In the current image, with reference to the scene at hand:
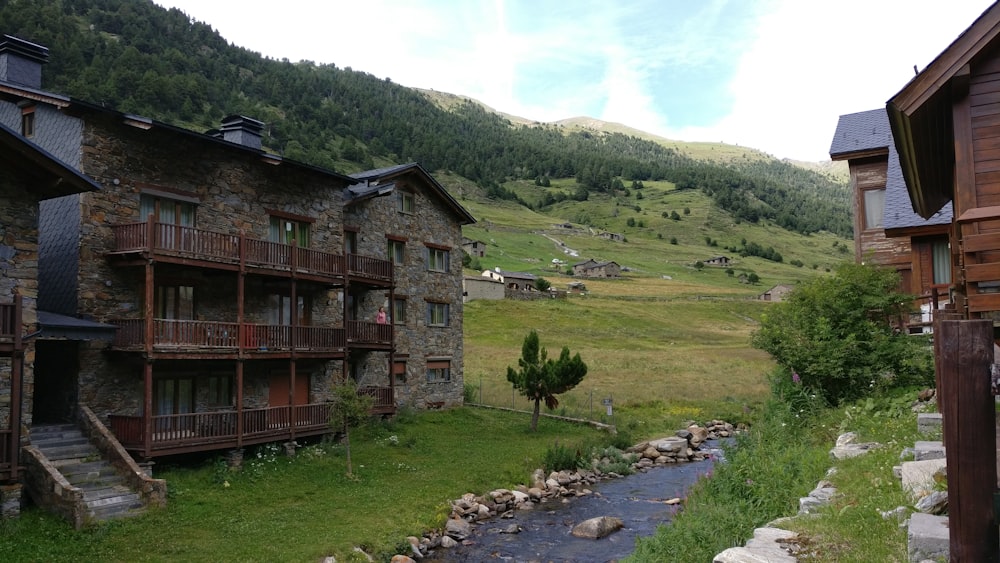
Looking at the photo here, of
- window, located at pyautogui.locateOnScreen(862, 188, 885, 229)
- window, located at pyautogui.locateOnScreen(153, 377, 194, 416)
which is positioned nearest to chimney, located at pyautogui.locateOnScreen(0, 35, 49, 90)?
window, located at pyautogui.locateOnScreen(153, 377, 194, 416)

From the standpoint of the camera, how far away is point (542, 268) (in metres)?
124

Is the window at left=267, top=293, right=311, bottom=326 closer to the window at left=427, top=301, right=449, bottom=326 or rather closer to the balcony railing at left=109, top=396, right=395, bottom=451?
the balcony railing at left=109, top=396, right=395, bottom=451

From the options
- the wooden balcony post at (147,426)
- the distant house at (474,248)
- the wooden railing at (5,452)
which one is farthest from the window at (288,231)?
the distant house at (474,248)

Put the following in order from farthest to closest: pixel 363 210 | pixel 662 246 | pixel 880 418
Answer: pixel 662 246
pixel 363 210
pixel 880 418

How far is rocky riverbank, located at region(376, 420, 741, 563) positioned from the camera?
774 inches

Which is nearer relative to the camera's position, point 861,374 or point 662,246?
point 861,374

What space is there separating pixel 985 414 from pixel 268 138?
528 ft

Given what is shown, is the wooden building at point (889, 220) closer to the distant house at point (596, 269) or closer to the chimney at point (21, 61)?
the chimney at point (21, 61)

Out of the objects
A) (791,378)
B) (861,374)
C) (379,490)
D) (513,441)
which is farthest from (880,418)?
(513,441)

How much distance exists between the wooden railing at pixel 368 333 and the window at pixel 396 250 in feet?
14.8

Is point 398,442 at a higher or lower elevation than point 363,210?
lower

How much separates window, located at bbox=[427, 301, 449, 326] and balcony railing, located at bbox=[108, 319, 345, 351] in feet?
34.2

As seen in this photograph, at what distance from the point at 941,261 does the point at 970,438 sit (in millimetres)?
20286

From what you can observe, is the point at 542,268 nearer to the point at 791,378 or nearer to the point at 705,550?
the point at 791,378
